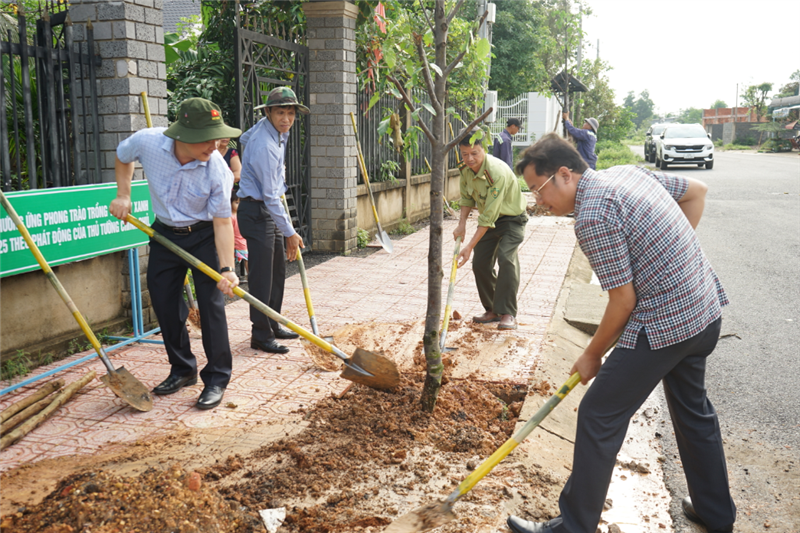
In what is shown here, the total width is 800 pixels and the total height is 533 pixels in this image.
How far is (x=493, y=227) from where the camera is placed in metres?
5.95

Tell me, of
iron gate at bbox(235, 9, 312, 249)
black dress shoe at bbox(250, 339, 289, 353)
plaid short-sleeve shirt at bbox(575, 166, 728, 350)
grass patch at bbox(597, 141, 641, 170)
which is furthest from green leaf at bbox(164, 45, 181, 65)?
grass patch at bbox(597, 141, 641, 170)

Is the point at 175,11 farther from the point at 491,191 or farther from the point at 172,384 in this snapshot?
the point at 172,384

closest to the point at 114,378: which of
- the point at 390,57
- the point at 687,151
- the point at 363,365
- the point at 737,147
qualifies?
the point at 363,365

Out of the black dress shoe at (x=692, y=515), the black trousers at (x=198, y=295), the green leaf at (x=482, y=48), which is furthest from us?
the black trousers at (x=198, y=295)

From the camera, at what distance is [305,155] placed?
400 inches

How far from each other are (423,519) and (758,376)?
361cm

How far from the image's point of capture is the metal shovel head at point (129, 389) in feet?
14.0

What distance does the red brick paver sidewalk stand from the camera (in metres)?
4.02

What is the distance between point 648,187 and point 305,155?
305 inches

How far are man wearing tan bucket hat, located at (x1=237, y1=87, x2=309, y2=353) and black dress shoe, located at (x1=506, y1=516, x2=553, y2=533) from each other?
9.43 feet

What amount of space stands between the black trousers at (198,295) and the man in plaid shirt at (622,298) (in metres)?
2.30

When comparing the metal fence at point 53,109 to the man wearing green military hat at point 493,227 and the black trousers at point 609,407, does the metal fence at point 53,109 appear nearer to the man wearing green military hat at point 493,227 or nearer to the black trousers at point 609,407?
the man wearing green military hat at point 493,227

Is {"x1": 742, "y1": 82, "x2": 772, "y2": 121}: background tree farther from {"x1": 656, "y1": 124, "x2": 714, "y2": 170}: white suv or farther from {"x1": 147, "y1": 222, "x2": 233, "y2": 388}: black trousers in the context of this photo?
{"x1": 147, "y1": 222, "x2": 233, "y2": 388}: black trousers

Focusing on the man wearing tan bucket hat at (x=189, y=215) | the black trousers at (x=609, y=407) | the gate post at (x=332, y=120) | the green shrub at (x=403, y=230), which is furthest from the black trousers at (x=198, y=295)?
the green shrub at (x=403, y=230)
